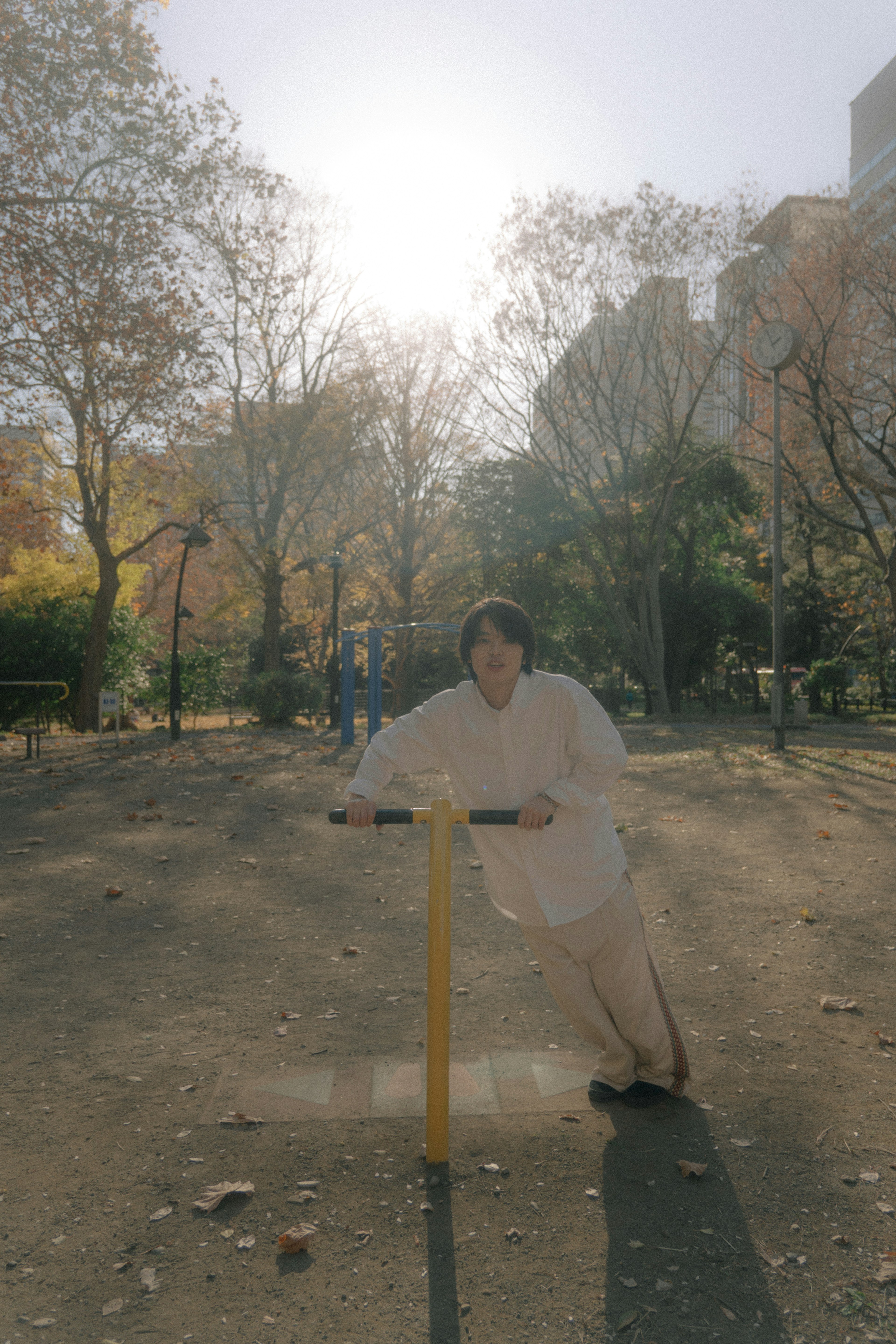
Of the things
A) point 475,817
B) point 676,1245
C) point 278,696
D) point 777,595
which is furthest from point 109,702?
point 676,1245

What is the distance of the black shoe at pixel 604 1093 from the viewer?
3.30m

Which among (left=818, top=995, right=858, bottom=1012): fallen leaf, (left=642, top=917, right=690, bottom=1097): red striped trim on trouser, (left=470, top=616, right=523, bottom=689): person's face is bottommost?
(left=818, top=995, right=858, bottom=1012): fallen leaf

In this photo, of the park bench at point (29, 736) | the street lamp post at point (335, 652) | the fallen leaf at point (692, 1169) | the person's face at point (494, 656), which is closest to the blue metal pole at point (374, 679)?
the street lamp post at point (335, 652)

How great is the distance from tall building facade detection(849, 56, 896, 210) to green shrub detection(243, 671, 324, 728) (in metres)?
38.9

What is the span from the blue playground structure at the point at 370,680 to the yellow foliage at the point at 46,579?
39.9 feet

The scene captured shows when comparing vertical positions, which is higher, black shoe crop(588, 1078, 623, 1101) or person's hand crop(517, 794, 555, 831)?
person's hand crop(517, 794, 555, 831)

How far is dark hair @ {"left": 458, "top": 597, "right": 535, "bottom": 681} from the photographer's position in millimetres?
3008

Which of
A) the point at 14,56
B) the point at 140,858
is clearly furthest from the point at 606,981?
the point at 14,56

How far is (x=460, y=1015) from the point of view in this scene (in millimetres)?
4246

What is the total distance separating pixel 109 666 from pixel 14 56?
17.7 meters

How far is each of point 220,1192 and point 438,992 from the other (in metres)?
0.86

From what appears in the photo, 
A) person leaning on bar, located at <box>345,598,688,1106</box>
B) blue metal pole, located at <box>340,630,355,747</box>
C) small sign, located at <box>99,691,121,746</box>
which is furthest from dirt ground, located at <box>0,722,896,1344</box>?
blue metal pole, located at <box>340,630,355,747</box>

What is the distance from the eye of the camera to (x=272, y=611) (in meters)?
25.7

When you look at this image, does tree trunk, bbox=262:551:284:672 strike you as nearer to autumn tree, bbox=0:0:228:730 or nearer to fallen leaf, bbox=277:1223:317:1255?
autumn tree, bbox=0:0:228:730
